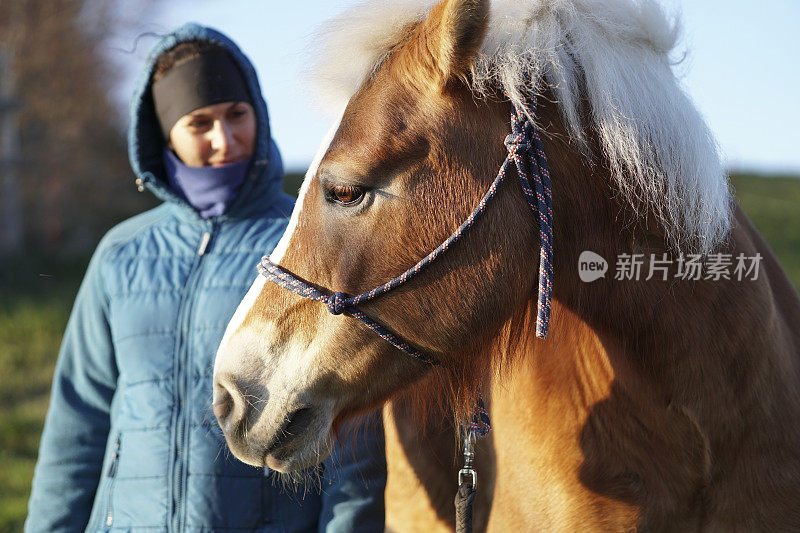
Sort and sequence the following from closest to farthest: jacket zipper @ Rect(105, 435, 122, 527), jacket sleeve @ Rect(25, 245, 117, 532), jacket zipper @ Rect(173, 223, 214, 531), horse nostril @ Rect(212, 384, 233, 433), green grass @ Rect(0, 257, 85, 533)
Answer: horse nostril @ Rect(212, 384, 233, 433) → jacket zipper @ Rect(173, 223, 214, 531) → jacket zipper @ Rect(105, 435, 122, 527) → jacket sleeve @ Rect(25, 245, 117, 532) → green grass @ Rect(0, 257, 85, 533)

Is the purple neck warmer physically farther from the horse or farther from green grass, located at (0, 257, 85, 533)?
green grass, located at (0, 257, 85, 533)

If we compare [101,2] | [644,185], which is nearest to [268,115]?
[644,185]

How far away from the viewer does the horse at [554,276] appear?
1.72 m

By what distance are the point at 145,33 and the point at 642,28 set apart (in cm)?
189

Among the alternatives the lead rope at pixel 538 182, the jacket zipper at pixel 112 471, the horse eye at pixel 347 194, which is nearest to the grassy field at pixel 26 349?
the lead rope at pixel 538 182

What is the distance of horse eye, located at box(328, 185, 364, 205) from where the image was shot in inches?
67.4

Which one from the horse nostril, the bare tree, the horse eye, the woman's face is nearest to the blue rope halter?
the horse eye

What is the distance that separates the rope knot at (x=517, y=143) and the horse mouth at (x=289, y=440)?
31.5 inches

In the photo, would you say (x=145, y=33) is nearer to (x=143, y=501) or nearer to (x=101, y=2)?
(x=143, y=501)

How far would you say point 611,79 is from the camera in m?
1.79

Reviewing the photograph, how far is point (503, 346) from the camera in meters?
1.98

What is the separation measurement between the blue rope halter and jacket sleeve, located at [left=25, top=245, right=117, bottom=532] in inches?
38.9

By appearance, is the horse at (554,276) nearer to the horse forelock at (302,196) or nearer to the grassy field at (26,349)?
the horse forelock at (302,196)

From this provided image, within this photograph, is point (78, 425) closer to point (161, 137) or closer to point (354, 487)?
point (354, 487)
